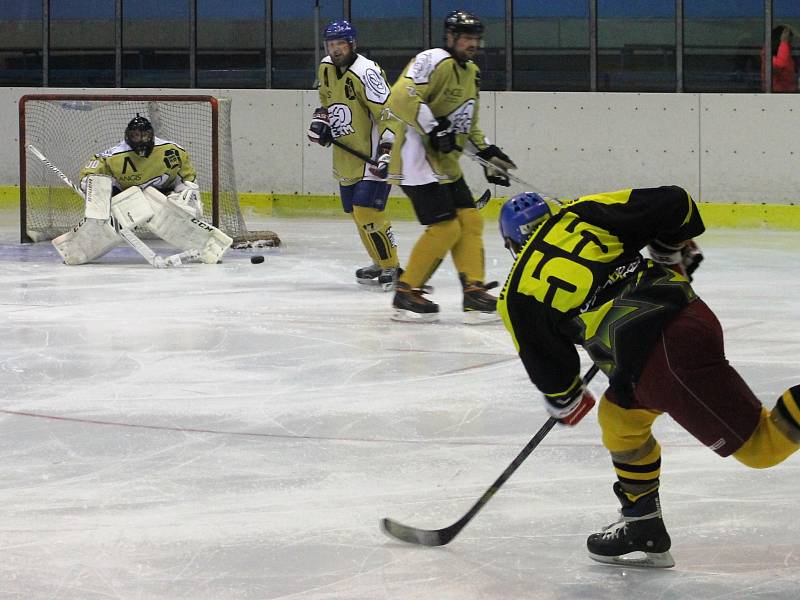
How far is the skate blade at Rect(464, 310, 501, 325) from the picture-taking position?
544 centimetres

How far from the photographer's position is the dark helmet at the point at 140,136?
297 inches

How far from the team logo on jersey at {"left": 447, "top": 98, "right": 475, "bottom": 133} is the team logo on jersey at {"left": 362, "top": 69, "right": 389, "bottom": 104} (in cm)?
113

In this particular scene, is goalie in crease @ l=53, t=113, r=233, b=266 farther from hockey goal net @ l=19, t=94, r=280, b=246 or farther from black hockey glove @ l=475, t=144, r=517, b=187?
black hockey glove @ l=475, t=144, r=517, b=187

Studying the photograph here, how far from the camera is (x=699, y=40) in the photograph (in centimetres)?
1027

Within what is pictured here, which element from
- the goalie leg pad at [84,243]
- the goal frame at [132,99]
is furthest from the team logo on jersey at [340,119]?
the goal frame at [132,99]

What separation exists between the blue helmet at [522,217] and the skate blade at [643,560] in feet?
1.91

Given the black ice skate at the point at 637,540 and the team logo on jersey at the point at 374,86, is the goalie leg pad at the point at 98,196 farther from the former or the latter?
the black ice skate at the point at 637,540

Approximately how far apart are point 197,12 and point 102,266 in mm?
4122

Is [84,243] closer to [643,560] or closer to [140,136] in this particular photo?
[140,136]

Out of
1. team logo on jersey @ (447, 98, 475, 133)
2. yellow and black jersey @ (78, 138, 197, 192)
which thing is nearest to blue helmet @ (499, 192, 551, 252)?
team logo on jersey @ (447, 98, 475, 133)

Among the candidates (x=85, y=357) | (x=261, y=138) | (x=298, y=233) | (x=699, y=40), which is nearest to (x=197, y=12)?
(x=261, y=138)

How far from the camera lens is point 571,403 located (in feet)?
7.84

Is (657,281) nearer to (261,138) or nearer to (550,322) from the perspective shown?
(550,322)

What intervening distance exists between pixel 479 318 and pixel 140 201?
2630 mm
